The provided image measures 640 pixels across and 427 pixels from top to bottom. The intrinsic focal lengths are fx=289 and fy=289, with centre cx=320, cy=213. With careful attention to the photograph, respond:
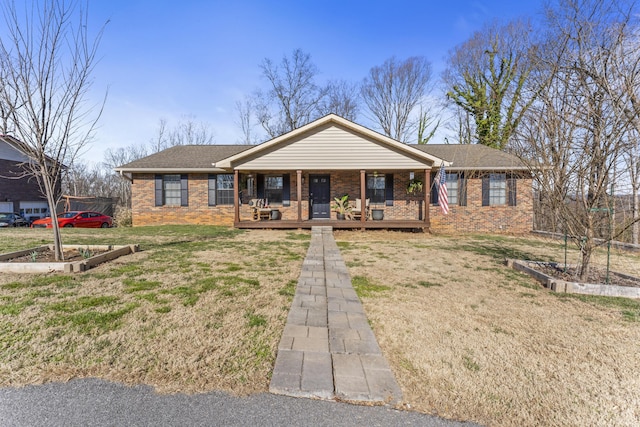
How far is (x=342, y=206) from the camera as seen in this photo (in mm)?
13188

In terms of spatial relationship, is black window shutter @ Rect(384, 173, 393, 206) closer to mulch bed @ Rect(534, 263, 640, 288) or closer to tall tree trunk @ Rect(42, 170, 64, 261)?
mulch bed @ Rect(534, 263, 640, 288)

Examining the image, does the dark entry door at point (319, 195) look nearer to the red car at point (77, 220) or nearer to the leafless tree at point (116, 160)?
the red car at point (77, 220)

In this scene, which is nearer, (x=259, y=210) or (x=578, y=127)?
(x=578, y=127)

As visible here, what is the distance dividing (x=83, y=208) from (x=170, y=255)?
57.9 ft

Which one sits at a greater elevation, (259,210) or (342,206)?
(342,206)

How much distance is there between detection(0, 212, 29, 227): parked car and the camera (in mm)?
15602

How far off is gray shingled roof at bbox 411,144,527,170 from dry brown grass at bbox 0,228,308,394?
1085 centimetres

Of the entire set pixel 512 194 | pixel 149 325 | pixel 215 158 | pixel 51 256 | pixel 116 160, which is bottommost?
pixel 149 325

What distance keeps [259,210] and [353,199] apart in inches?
170

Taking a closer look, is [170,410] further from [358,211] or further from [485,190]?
[485,190]

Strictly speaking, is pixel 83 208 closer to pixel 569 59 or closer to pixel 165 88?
pixel 165 88

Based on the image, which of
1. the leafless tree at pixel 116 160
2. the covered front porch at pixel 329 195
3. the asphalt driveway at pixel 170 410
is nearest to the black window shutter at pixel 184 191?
the covered front porch at pixel 329 195

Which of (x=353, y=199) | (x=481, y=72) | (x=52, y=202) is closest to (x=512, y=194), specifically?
(x=353, y=199)

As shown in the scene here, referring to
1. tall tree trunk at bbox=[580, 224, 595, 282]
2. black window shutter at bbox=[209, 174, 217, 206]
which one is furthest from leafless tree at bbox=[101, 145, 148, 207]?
tall tree trunk at bbox=[580, 224, 595, 282]
